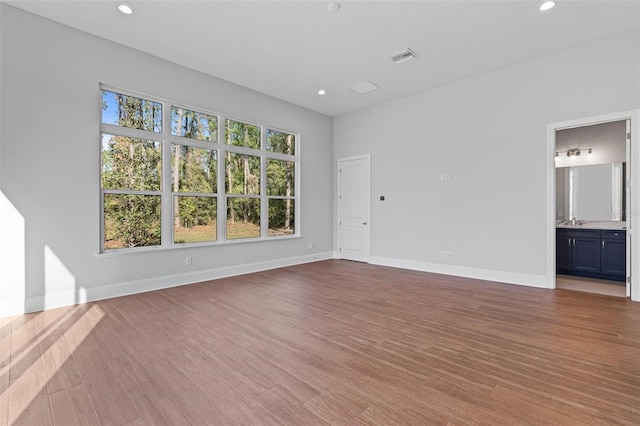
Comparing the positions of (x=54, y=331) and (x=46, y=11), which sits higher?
(x=46, y=11)

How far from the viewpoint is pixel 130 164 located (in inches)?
160

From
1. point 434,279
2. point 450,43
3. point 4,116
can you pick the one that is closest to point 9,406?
point 4,116

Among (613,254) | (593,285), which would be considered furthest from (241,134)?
(613,254)

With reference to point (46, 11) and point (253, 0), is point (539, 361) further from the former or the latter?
point (46, 11)

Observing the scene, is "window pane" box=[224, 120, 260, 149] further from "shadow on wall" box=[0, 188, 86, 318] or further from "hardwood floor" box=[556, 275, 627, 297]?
"hardwood floor" box=[556, 275, 627, 297]

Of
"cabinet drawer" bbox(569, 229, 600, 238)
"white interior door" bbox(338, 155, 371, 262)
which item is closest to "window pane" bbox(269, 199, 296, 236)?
"white interior door" bbox(338, 155, 371, 262)

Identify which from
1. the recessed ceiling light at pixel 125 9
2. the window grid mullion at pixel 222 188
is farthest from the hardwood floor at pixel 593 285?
the recessed ceiling light at pixel 125 9

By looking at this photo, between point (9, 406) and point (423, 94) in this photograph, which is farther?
point (423, 94)

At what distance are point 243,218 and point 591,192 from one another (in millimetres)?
6194

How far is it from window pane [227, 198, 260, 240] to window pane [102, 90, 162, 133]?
5.38 ft

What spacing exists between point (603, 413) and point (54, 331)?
13.9ft

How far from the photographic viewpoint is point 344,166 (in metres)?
6.82

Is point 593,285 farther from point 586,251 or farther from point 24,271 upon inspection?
point 24,271

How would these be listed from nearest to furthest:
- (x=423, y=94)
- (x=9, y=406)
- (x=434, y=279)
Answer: (x=9, y=406), (x=434, y=279), (x=423, y=94)
